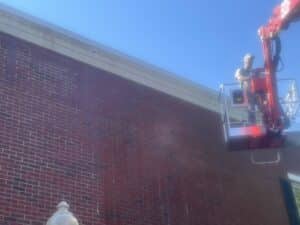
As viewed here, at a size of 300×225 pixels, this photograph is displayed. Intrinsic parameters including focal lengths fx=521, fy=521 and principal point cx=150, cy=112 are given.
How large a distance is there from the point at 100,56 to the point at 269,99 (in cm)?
405

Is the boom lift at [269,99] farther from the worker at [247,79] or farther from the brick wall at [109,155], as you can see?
the brick wall at [109,155]

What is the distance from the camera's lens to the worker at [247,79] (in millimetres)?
11263

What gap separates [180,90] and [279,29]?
12.1 feet

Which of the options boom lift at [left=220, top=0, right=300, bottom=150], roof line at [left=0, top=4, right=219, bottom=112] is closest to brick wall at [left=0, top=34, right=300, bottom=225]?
roof line at [left=0, top=4, right=219, bottom=112]

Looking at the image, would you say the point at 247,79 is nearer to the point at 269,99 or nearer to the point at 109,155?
the point at 269,99

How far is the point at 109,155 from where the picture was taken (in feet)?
37.7

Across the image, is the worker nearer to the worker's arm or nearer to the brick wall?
the worker's arm

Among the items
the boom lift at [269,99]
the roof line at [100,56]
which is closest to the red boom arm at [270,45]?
the boom lift at [269,99]

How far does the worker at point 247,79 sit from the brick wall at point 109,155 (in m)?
2.50

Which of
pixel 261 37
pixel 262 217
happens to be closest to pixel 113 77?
pixel 261 37

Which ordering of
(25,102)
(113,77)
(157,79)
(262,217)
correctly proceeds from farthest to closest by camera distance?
(262,217) < (157,79) < (113,77) < (25,102)

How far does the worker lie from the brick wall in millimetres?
2501

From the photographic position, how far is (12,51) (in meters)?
10.8

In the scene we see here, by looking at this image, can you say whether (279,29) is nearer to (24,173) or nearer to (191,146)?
(191,146)
